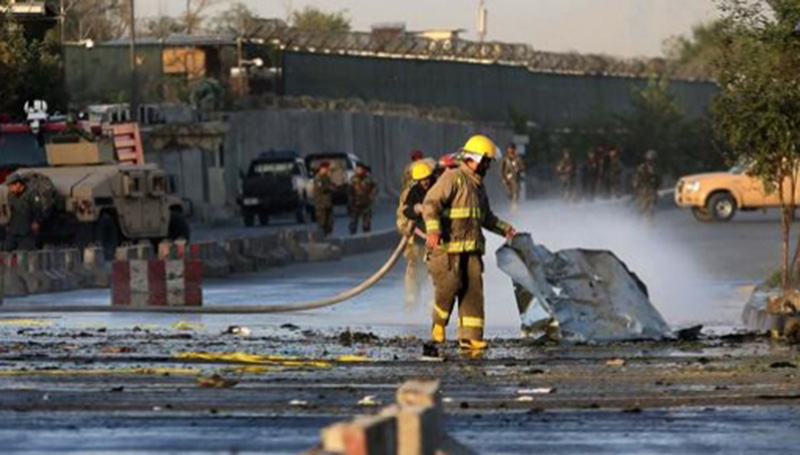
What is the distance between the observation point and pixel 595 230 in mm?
41750

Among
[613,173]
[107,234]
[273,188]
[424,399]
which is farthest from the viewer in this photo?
[613,173]

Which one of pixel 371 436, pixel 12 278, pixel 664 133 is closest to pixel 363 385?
pixel 371 436

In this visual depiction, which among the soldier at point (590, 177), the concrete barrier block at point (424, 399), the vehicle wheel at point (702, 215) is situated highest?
the concrete barrier block at point (424, 399)

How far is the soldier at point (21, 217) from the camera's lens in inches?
1394

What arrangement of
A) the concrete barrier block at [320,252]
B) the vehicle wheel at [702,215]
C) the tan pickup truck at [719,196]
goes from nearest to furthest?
the concrete barrier block at [320,252]
the tan pickup truck at [719,196]
the vehicle wheel at [702,215]

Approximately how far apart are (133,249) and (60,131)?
8.17 metres

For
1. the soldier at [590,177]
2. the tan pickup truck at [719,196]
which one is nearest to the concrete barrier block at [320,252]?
the tan pickup truck at [719,196]

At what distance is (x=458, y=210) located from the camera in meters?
20.5

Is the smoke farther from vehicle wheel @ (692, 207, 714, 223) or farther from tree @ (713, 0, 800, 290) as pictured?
vehicle wheel @ (692, 207, 714, 223)

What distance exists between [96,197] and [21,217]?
11.4 ft

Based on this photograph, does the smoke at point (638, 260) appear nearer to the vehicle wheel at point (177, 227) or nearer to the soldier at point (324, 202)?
the soldier at point (324, 202)

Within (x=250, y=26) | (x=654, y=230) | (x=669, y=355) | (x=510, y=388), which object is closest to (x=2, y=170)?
Result: (x=654, y=230)

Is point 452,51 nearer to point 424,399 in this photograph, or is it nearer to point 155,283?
point 155,283

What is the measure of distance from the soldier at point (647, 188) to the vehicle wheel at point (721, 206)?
15.4 ft
